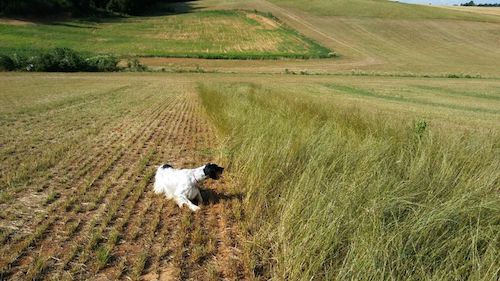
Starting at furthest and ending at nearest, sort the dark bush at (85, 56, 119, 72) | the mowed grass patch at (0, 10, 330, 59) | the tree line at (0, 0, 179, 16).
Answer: the tree line at (0, 0, 179, 16)
the mowed grass patch at (0, 10, 330, 59)
the dark bush at (85, 56, 119, 72)

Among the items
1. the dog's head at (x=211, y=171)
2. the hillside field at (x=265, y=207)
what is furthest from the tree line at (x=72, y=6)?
the dog's head at (x=211, y=171)

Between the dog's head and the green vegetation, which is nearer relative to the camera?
the dog's head

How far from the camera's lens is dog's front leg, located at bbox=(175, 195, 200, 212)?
579cm

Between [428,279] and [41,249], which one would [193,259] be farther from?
[428,279]

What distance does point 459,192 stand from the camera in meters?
4.03

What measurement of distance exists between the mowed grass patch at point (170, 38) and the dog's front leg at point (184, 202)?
5138 cm

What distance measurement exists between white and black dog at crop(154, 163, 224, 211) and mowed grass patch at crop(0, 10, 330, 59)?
51129 millimetres

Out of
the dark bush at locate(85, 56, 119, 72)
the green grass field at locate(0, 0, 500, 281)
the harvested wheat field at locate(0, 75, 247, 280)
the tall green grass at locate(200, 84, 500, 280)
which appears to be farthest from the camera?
the dark bush at locate(85, 56, 119, 72)

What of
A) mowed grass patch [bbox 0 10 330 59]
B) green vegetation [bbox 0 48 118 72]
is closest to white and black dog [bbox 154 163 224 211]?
green vegetation [bbox 0 48 118 72]

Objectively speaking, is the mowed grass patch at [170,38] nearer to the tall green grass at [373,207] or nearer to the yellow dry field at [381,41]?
the yellow dry field at [381,41]

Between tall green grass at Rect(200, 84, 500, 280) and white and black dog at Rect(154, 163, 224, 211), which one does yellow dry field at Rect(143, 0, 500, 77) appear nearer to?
white and black dog at Rect(154, 163, 224, 211)

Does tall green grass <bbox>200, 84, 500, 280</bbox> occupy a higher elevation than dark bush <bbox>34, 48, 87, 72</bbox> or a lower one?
higher

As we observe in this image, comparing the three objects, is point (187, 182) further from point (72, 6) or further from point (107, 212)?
point (72, 6)

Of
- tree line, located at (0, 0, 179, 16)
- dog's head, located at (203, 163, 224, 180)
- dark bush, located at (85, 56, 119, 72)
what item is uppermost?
tree line, located at (0, 0, 179, 16)
